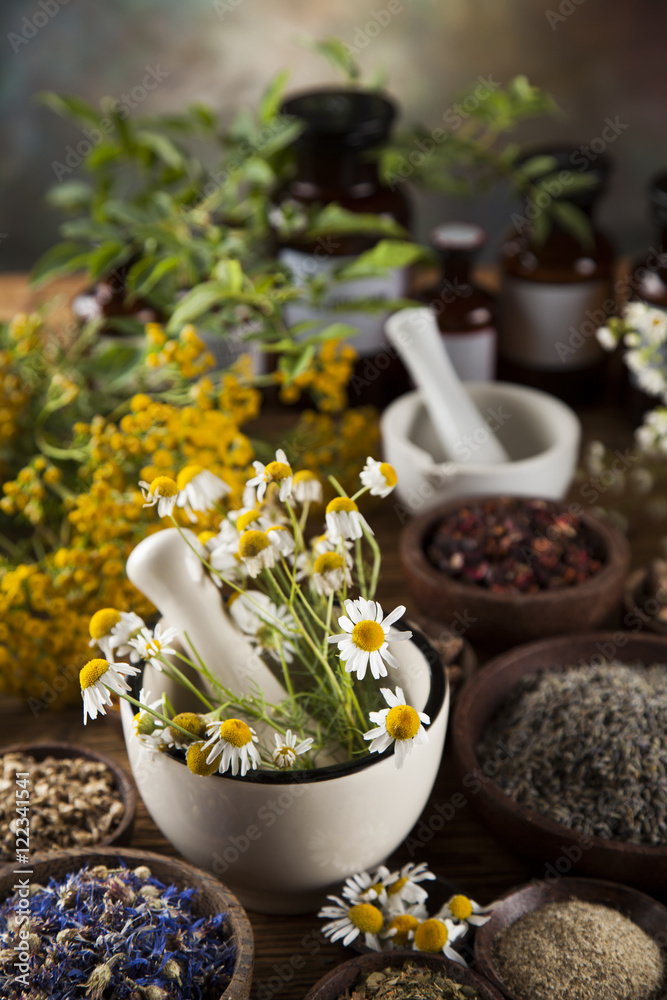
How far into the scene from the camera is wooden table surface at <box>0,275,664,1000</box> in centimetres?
70

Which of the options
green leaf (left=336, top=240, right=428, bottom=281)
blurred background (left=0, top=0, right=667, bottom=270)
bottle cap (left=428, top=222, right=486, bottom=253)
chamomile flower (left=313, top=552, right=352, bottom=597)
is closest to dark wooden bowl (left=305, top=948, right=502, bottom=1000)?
chamomile flower (left=313, top=552, right=352, bottom=597)

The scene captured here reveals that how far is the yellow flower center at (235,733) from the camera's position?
55cm

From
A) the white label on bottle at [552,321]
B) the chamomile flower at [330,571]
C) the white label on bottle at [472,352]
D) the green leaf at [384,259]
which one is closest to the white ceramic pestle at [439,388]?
the green leaf at [384,259]

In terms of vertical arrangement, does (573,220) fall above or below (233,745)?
below

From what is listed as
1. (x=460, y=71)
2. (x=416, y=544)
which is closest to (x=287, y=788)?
(x=416, y=544)

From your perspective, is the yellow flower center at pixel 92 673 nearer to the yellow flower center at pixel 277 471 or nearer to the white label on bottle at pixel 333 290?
the yellow flower center at pixel 277 471

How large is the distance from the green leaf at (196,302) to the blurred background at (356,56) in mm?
771

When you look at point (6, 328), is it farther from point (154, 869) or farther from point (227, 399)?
point (154, 869)

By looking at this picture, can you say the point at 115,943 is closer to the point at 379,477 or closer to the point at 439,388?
the point at 379,477

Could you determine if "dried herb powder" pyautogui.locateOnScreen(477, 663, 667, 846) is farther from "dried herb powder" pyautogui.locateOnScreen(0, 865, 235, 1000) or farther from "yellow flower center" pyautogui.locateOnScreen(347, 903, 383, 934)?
"dried herb powder" pyautogui.locateOnScreen(0, 865, 235, 1000)

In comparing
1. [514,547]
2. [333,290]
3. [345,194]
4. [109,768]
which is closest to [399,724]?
[109,768]

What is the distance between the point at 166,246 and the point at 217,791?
2.39ft

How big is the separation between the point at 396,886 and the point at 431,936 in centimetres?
6

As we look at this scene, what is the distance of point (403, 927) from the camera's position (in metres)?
0.65
